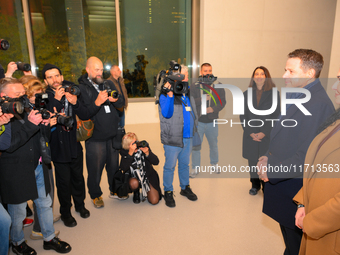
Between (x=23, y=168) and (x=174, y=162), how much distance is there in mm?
1384

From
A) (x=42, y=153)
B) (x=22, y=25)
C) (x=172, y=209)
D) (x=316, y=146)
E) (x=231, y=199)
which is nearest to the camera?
(x=316, y=146)

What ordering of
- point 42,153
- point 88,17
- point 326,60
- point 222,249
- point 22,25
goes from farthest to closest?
1. point 326,60
2. point 88,17
3. point 22,25
4. point 222,249
5. point 42,153

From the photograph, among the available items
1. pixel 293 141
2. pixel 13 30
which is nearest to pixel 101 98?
pixel 293 141

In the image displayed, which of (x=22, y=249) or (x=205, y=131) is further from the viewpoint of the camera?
(x=205, y=131)

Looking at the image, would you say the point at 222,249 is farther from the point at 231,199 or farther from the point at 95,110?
the point at 95,110

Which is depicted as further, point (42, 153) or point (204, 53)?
point (204, 53)

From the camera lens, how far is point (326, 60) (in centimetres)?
732

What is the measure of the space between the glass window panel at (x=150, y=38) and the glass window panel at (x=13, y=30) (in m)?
2.46

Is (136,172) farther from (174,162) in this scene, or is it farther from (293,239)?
(293,239)

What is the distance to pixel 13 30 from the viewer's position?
5781mm

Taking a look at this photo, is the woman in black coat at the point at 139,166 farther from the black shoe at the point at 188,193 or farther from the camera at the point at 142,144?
the black shoe at the point at 188,193

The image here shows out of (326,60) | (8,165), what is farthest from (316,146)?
(326,60)

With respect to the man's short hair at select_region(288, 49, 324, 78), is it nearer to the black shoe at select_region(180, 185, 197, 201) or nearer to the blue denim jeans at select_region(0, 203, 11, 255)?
the black shoe at select_region(180, 185, 197, 201)

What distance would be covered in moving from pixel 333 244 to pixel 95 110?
201 centimetres
